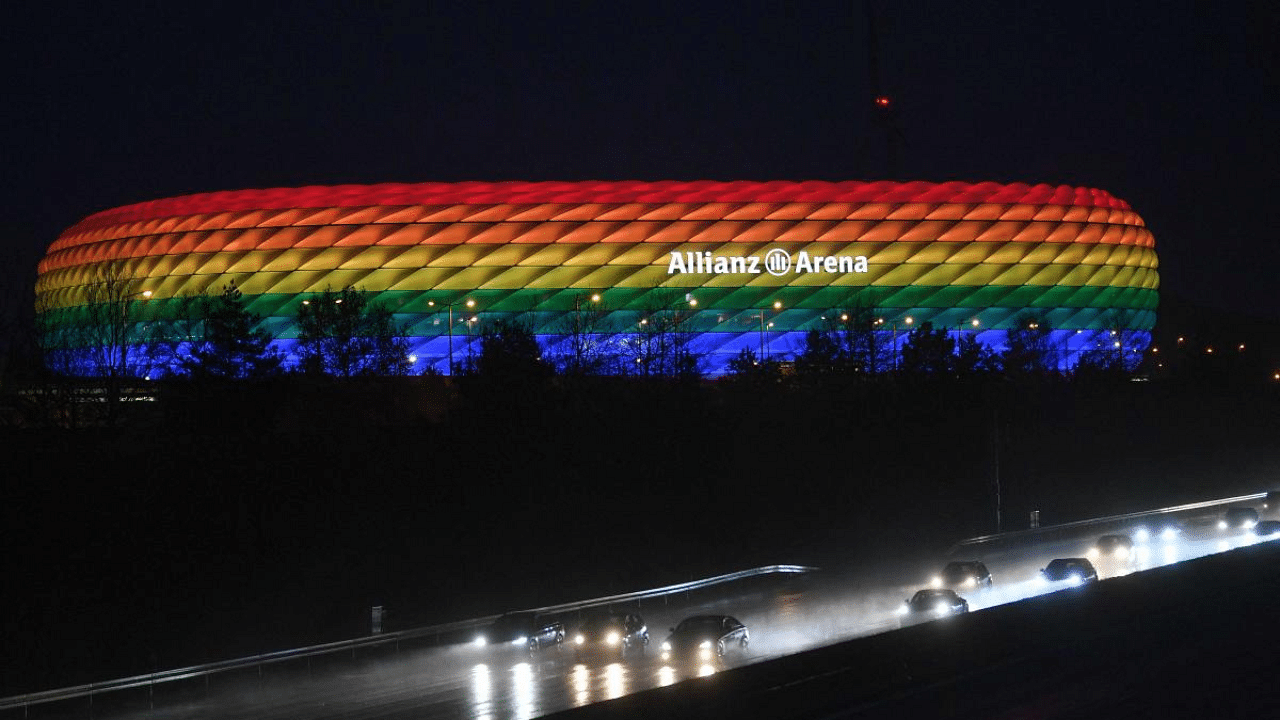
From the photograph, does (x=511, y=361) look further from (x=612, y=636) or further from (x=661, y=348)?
(x=612, y=636)

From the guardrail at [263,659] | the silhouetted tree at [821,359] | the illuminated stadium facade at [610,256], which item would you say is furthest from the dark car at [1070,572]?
the illuminated stadium facade at [610,256]

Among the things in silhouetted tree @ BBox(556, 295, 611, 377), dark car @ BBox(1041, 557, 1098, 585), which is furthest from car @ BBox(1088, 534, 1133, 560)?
silhouetted tree @ BBox(556, 295, 611, 377)

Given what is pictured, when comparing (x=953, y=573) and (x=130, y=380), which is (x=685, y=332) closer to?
(x=130, y=380)

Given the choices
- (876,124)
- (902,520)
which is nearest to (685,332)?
(902,520)

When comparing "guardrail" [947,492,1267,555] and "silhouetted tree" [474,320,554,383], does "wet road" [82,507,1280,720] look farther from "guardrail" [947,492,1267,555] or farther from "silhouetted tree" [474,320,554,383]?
"silhouetted tree" [474,320,554,383]

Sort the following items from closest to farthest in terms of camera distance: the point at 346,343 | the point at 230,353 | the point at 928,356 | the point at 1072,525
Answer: the point at 1072,525, the point at 230,353, the point at 346,343, the point at 928,356

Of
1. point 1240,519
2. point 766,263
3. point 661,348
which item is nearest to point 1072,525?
point 1240,519

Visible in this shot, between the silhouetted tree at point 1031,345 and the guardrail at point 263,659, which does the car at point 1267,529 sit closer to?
the guardrail at point 263,659
